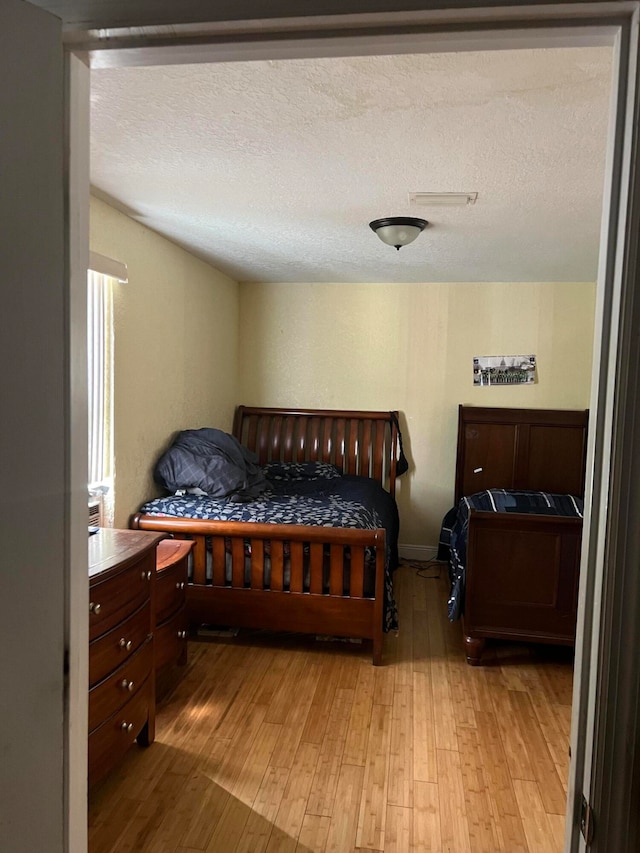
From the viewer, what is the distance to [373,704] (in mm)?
2729

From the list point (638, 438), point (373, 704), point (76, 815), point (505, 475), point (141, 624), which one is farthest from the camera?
point (505, 475)

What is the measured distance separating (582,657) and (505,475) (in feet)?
12.7

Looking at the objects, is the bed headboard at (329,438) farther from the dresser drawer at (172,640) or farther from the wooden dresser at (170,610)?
the dresser drawer at (172,640)

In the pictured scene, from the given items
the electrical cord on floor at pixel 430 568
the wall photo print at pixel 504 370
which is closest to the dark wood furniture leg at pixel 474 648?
the electrical cord on floor at pixel 430 568

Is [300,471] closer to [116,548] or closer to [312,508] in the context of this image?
[312,508]

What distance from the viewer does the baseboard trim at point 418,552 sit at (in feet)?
15.9

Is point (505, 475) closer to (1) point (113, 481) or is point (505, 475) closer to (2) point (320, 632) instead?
(2) point (320, 632)

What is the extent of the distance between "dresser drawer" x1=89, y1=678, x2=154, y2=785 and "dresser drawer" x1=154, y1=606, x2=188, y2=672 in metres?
0.23

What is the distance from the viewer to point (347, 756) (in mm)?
2344

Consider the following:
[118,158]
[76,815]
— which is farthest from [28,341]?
[118,158]

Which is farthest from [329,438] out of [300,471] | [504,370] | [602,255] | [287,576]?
[602,255]

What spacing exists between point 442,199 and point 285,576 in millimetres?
2034

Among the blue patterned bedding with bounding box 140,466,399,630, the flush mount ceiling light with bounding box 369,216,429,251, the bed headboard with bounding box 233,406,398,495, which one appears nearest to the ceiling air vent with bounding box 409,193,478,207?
the flush mount ceiling light with bounding box 369,216,429,251

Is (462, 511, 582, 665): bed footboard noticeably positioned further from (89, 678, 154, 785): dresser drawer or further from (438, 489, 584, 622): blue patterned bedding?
(89, 678, 154, 785): dresser drawer
